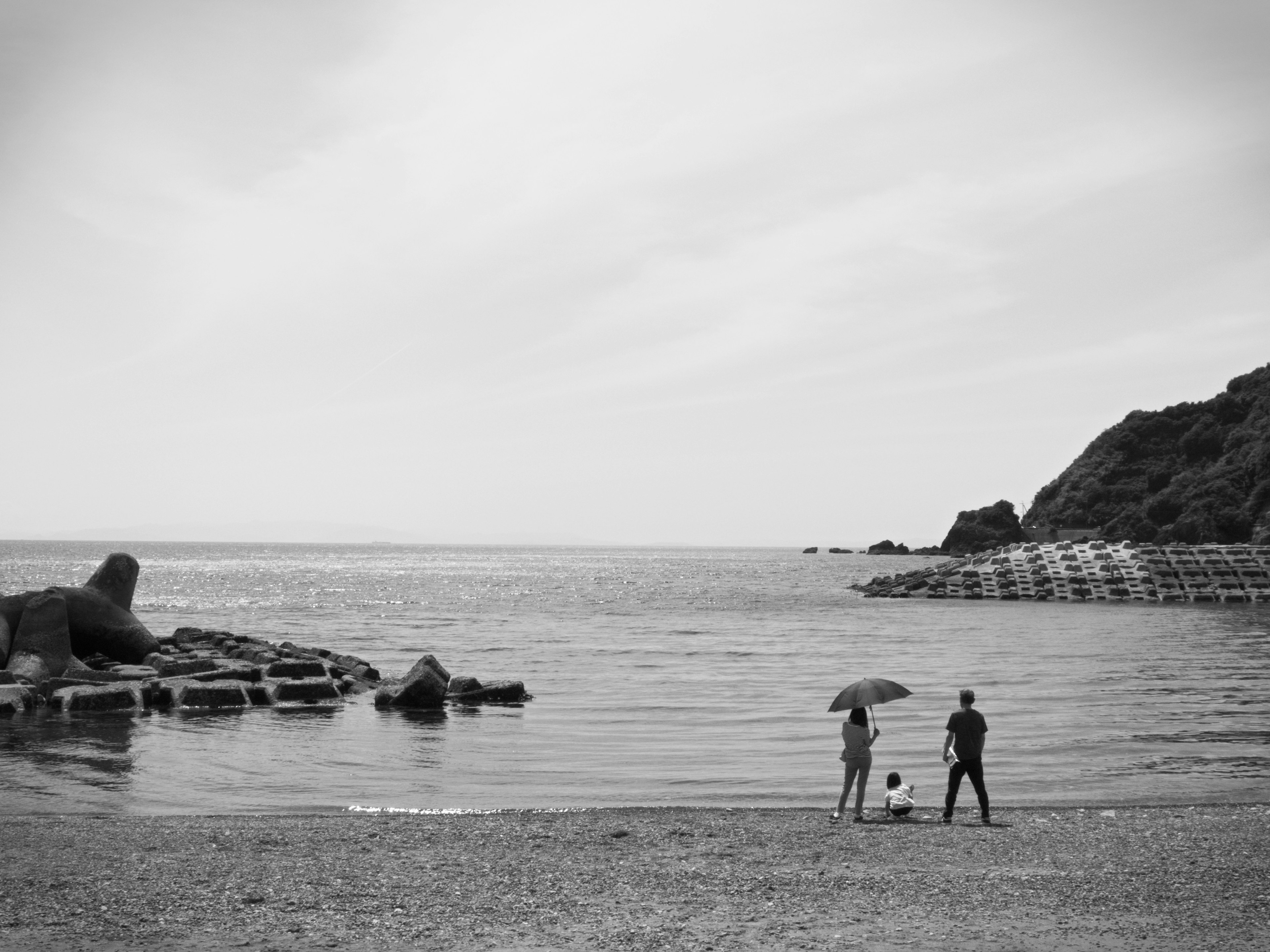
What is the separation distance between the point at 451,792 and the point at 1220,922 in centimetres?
1095

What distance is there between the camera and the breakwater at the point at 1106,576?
76.7m

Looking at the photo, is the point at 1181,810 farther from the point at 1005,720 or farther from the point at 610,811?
the point at 1005,720

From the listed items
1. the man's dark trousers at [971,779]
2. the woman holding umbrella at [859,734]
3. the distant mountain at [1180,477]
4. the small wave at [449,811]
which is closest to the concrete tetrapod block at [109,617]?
the small wave at [449,811]

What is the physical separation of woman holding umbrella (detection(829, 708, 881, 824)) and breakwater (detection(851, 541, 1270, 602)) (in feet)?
232

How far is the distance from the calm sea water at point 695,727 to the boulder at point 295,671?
4.98ft

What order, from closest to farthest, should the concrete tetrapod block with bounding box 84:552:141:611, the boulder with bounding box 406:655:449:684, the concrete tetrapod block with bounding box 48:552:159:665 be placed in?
1. the boulder with bounding box 406:655:449:684
2. the concrete tetrapod block with bounding box 48:552:159:665
3. the concrete tetrapod block with bounding box 84:552:141:611

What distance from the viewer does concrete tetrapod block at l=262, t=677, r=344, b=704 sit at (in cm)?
2745

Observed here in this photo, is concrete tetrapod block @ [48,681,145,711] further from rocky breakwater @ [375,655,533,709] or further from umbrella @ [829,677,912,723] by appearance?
umbrella @ [829,677,912,723]

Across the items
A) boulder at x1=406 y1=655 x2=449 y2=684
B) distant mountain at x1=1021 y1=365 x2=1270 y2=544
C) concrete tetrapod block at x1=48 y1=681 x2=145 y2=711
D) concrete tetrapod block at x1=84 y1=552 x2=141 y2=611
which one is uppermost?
distant mountain at x1=1021 y1=365 x2=1270 y2=544

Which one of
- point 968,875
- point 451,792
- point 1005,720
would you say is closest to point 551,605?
point 1005,720

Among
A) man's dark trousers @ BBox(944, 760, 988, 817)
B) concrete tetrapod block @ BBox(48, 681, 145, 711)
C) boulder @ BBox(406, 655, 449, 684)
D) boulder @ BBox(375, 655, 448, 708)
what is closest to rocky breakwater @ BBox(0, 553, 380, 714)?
concrete tetrapod block @ BBox(48, 681, 145, 711)

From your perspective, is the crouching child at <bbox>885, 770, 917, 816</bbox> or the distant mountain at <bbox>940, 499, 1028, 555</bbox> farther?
the distant mountain at <bbox>940, 499, 1028, 555</bbox>

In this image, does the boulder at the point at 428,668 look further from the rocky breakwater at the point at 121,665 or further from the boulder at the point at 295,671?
the boulder at the point at 295,671

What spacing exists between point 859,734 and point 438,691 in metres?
15.0
